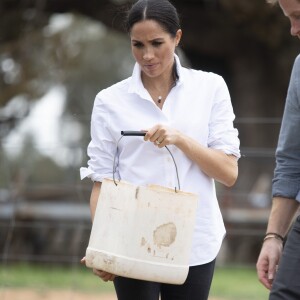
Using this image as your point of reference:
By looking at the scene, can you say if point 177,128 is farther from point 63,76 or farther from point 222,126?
point 63,76

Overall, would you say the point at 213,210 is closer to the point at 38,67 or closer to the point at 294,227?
the point at 294,227

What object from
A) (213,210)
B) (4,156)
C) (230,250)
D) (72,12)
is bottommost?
(230,250)

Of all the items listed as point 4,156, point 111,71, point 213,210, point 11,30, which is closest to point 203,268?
point 213,210

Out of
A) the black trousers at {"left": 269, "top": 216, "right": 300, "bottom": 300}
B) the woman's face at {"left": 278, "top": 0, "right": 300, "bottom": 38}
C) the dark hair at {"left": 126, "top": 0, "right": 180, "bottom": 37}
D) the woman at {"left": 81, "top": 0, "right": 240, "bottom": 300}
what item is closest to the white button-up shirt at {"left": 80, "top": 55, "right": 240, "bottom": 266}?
the woman at {"left": 81, "top": 0, "right": 240, "bottom": 300}

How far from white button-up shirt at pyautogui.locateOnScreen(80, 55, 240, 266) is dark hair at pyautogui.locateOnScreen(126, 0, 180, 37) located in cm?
17

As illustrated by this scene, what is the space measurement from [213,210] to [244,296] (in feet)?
17.8

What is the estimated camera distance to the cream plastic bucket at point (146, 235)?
3180 millimetres

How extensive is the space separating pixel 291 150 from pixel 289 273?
1.60ft

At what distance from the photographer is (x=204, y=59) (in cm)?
2073

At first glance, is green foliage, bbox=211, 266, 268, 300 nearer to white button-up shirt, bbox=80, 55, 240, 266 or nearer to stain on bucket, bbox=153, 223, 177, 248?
white button-up shirt, bbox=80, 55, 240, 266

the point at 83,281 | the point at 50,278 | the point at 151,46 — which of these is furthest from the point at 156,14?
the point at 50,278

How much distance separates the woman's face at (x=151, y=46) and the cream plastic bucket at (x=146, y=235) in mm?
531

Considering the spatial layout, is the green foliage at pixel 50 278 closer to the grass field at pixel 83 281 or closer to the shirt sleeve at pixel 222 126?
the grass field at pixel 83 281

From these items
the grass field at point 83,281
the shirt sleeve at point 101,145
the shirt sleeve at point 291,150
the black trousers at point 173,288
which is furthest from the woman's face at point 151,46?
the grass field at point 83,281
